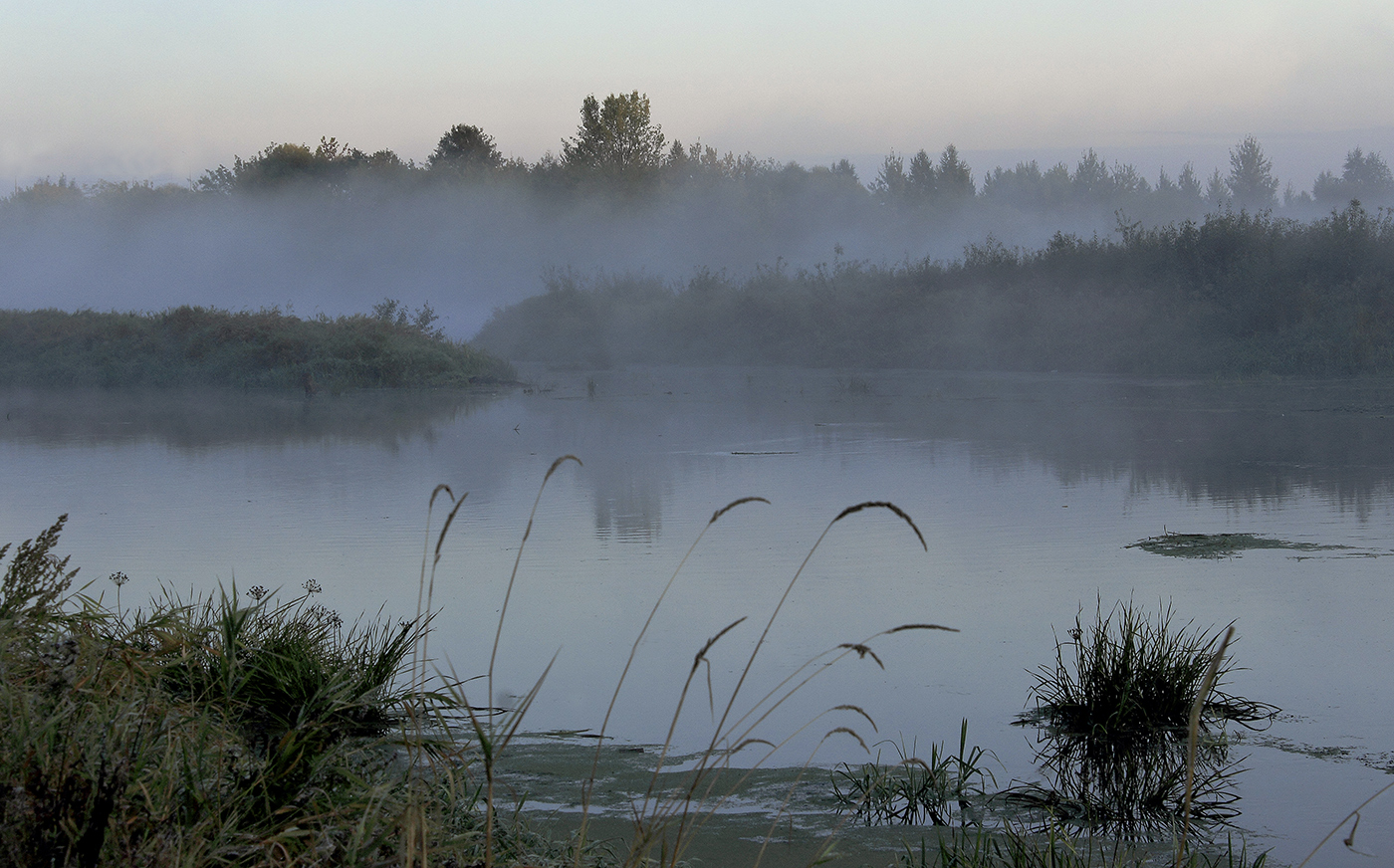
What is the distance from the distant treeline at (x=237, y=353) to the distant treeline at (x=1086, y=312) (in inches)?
297

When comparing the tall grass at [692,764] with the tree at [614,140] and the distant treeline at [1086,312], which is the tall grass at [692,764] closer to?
the distant treeline at [1086,312]

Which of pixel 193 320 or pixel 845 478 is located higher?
pixel 193 320

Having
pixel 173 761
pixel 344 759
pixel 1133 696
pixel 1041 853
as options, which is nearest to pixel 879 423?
pixel 1133 696

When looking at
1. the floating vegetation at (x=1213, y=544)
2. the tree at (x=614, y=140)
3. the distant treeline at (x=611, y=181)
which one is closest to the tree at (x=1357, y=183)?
the distant treeline at (x=611, y=181)

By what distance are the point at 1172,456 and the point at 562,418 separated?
9493 millimetres

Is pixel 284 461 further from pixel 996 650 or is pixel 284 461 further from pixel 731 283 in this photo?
pixel 731 283

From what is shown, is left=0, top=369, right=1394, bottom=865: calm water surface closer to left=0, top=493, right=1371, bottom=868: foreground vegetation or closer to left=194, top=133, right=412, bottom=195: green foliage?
left=0, top=493, right=1371, bottom=868: foreground vegetation

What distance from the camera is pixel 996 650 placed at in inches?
239

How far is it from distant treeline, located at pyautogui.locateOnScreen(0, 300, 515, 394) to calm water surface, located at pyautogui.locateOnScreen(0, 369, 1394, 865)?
8418 mm

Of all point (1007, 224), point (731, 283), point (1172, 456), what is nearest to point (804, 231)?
point (1007, 224)

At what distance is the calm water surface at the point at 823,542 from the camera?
534 centimetres

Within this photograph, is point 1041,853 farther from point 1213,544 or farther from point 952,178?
point 952,178

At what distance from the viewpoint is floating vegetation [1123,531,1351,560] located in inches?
327

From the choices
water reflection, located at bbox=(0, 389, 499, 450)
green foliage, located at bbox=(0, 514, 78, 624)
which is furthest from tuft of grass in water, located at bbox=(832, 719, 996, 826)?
water reflection, located at bbox=(0, 389, 499, 450)
